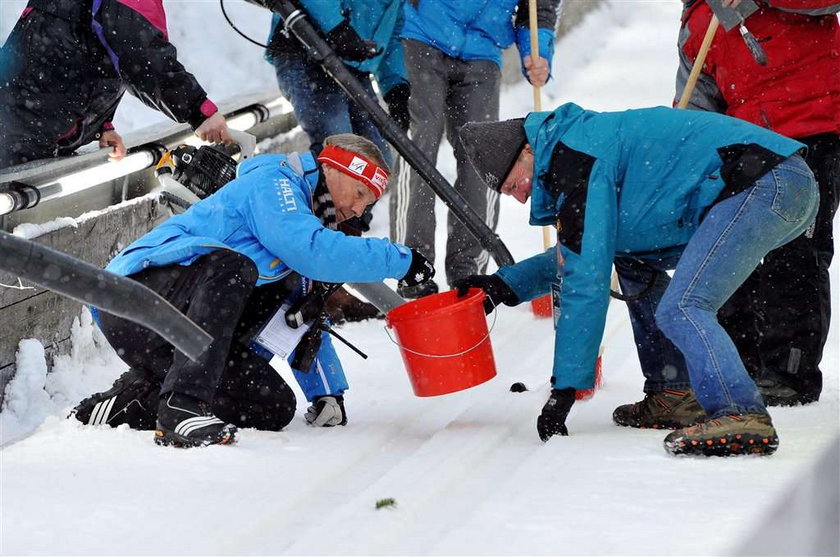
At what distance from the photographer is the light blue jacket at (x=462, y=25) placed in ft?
18.1

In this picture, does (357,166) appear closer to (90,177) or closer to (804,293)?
(90,177)

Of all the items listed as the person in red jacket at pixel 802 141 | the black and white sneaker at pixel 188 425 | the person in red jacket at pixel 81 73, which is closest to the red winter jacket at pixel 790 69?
the person in red jacket at pixel 802 141

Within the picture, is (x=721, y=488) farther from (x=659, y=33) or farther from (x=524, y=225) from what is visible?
(x=659, y=33)

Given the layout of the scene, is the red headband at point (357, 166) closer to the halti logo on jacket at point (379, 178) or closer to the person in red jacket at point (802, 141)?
the halti logo on jacket at point (379, 178)

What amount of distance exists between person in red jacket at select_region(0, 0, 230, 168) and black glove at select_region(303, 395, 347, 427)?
4.29ft

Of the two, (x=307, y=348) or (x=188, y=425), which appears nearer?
(x=188, y=425)

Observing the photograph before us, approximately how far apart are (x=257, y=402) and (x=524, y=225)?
13.0ft

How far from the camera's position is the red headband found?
3943 mm

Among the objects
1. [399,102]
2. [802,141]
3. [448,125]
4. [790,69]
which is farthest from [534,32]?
[802,141]

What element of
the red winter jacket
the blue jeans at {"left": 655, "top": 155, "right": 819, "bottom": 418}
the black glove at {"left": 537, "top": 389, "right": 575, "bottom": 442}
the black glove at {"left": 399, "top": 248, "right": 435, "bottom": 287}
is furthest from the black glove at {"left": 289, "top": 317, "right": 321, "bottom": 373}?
the red winter jacket

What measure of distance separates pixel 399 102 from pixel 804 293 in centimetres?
247

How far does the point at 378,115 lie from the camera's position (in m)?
5.18

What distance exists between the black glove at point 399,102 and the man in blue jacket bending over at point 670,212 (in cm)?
214

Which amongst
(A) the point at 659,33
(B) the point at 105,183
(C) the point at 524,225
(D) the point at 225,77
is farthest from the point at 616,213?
(A) the point at 659,33
